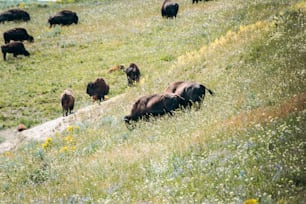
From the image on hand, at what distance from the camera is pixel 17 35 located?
38.9 metres

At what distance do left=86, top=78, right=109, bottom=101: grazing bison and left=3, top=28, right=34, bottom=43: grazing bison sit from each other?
1794cm

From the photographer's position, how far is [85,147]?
1312cm

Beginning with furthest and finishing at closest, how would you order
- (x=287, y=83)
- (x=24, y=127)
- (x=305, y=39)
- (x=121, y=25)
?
(x=121, y=25)
(x=24, y=127)
(x=305, y=39)
(x=287, y=83)

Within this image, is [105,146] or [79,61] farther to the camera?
[79,61]

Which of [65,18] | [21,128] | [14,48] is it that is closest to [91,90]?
[21,128]

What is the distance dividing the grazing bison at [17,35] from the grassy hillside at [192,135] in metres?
9.75

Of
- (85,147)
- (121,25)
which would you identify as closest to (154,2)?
(121,25)

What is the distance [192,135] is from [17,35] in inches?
1236

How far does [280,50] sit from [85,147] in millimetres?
7345

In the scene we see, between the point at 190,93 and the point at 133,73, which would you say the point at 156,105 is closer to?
the point at 190,93

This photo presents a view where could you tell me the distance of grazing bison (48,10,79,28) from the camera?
44375mm

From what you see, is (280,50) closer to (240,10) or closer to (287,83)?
(287,83)

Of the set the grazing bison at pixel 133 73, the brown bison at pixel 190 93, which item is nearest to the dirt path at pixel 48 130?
the brown bison at pixel 190 93

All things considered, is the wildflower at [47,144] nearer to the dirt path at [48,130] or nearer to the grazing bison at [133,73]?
the dirt path at [48,130]
